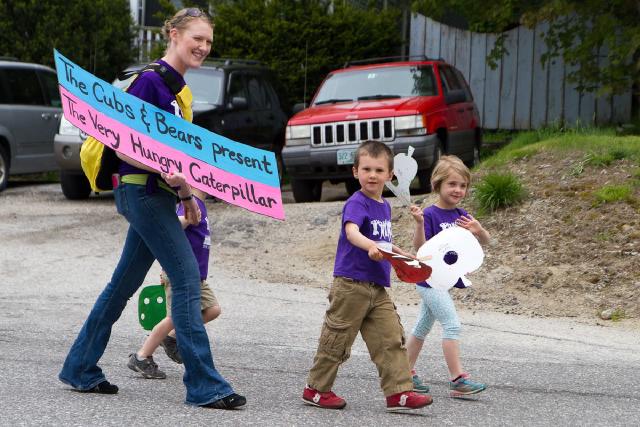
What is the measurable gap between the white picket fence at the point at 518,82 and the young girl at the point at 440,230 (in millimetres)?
13414

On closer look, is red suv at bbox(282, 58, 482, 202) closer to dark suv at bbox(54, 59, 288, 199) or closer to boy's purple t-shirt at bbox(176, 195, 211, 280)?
dark suv at bbox(54, 59, 288, 199)

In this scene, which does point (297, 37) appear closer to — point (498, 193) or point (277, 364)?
point (498, 193)

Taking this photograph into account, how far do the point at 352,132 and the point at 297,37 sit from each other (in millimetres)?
6747

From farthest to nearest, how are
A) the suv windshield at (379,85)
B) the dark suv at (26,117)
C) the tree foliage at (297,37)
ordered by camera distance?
the tree foliage at (297,37) < the dark suv at (26,117) < the suv windshield at (379,85)

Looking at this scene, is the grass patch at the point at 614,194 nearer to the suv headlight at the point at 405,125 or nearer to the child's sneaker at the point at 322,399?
the suv headlight at the point at 405,125

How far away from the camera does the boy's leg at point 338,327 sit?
5555 millimetres

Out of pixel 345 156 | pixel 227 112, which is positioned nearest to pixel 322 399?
pixel 345 156

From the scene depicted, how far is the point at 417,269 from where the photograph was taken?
216 inches

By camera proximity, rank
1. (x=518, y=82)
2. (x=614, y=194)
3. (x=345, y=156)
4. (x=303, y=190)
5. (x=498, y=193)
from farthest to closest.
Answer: (x=518, y=82) < (x=303, y=190) < (x=345, y=156) < (x=498, y=193) < (x=614, y=194)

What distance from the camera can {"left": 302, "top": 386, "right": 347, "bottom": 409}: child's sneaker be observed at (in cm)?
562

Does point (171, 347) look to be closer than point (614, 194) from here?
Yes

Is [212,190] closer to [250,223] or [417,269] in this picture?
[417,269]

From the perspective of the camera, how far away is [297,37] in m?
20.0

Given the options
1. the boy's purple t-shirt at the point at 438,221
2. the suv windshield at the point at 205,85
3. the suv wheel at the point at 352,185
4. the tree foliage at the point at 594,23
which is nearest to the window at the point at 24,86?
the suv windshield at the point at 205,85
